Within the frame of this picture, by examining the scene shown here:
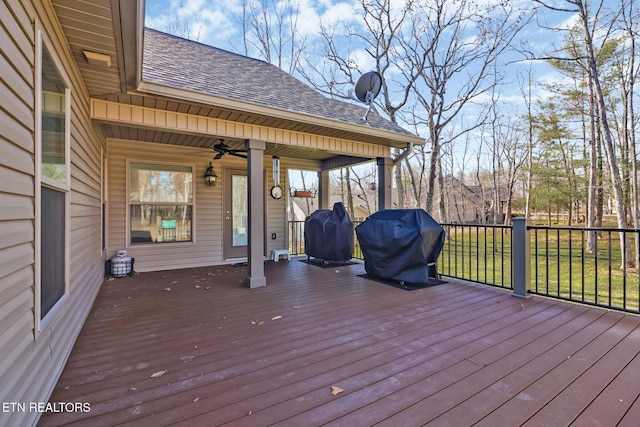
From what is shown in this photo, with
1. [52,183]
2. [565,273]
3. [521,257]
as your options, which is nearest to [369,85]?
[521,257]

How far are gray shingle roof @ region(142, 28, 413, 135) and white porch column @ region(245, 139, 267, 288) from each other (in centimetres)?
74

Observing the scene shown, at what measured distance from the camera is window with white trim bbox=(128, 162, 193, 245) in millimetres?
5484

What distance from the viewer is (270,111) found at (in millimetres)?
4078

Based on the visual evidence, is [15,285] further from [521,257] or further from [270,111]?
[521,257]

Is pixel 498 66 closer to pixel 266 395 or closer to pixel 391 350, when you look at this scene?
pixel 391 350

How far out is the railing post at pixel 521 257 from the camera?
3.65m

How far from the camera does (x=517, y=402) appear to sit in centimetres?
173

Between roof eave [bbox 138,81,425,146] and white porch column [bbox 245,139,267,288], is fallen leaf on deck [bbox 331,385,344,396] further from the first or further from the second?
roof eave [bbox 138,81,425,146]

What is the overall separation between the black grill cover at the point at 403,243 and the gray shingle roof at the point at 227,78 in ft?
5.79

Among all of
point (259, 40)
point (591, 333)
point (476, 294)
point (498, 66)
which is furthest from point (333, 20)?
point (591, 333)

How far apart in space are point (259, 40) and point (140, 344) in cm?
1301

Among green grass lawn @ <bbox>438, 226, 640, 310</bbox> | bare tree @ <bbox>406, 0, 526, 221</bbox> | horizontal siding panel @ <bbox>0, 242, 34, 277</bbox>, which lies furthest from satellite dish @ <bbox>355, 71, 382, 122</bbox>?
bare tree @ <bbox>406, 0, 526, 221</bbox>

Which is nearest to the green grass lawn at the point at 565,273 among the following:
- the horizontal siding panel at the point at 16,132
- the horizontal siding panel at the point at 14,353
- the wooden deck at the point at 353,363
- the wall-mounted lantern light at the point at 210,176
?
the wooden deck at the point at 353,363

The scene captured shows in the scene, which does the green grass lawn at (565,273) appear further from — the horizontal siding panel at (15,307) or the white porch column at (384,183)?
the horizontal siding panel at (15,307)
